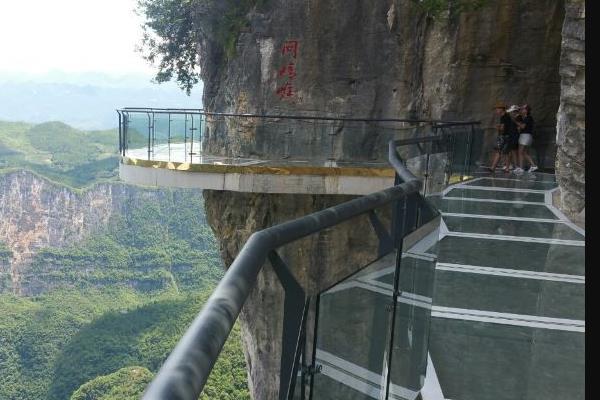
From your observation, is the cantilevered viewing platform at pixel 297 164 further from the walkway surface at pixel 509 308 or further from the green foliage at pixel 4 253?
the green foliage at pixel 4 253

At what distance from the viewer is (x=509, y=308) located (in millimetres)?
3641

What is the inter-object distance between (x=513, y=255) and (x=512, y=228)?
111 cm

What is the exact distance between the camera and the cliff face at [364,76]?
12.6 m

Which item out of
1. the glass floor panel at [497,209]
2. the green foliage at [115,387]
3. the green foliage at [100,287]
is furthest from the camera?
the green foliage at [100,287]

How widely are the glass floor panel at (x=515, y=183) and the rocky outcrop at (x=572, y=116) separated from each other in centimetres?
190

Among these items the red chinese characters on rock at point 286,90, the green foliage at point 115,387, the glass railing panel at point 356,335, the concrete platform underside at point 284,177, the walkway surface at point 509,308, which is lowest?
the green foliage at point 115,387

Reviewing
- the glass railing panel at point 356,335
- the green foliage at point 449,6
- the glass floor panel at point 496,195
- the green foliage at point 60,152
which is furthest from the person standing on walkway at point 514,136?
the green foliage at point 60,152

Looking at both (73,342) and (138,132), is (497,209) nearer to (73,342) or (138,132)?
(138,132)

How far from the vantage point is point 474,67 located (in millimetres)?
13336

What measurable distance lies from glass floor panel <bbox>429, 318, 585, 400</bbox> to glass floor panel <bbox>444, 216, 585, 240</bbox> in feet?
8.24

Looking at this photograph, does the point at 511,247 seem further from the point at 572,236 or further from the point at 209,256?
the point at 209,256

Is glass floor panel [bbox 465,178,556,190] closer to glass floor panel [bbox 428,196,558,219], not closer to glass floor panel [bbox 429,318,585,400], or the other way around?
glass floor panel [bbox 428,196,558,219]

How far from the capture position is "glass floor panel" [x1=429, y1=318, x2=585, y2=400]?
8.80ft

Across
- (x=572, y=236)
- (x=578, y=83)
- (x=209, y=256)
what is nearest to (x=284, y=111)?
(x=578, y=83)
